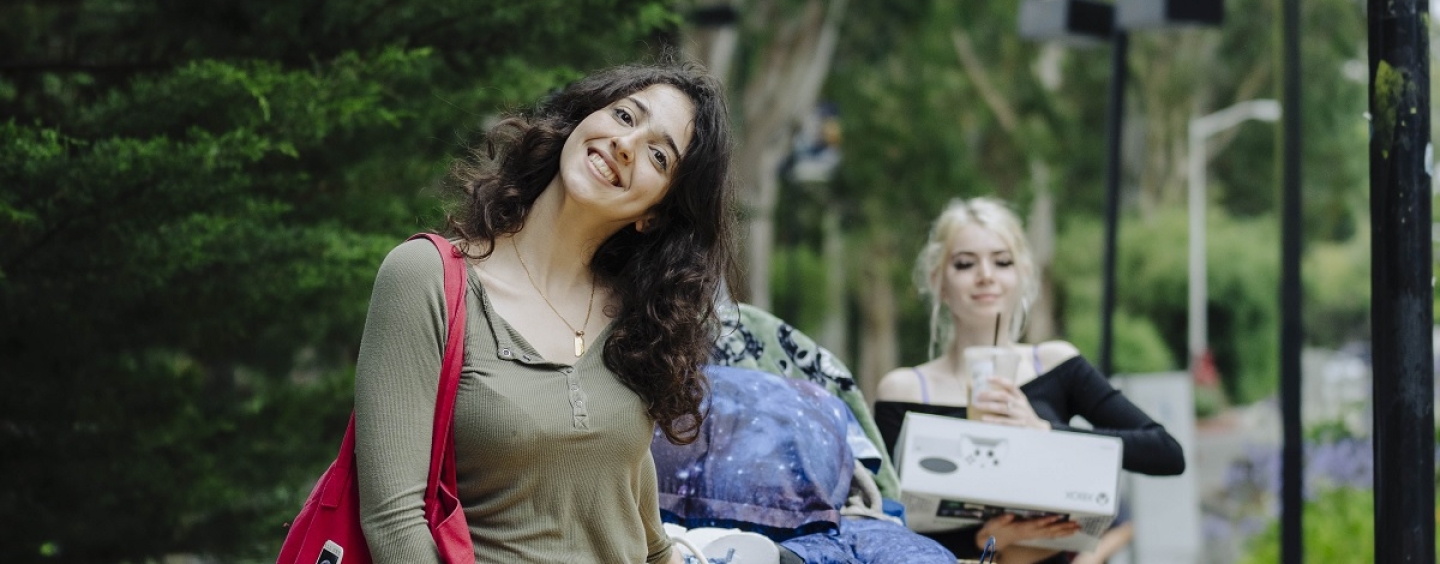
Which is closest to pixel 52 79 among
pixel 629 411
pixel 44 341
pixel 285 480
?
pixel 44 341

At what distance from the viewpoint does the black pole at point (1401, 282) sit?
352 centimetres

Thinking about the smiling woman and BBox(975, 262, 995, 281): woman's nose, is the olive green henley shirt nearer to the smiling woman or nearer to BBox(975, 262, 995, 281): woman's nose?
the smiling woman

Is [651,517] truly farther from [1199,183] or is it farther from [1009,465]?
[1199,183]

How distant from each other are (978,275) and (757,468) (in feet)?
5.32

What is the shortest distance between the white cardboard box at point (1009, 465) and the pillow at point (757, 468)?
42 centimetres

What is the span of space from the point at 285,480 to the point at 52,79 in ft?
5.37

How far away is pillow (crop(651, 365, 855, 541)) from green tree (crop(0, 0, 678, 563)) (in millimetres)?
1007

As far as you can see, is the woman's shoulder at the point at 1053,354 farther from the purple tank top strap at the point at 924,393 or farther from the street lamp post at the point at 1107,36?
the street lamp post at the point at 1107,36

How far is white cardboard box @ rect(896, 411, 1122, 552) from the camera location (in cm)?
461

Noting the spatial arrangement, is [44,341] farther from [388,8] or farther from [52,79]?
[388,8]

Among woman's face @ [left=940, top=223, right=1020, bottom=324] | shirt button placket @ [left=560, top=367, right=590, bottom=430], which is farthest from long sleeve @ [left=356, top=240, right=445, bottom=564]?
woman's face @ [left=940, top=223, right=1020, bottom=324]

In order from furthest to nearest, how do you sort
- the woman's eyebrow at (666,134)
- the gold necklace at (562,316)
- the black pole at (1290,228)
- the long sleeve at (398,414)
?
the black pole at (1290,228)
the woman's eyebrow at (666,134)
the gold necklace at (562,316)
the long sleeve at (398,414)

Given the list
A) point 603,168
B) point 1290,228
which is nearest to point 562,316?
point 603,168

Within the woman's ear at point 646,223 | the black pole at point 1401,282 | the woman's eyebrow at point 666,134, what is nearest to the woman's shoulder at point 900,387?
the black pole at point 1401,282
